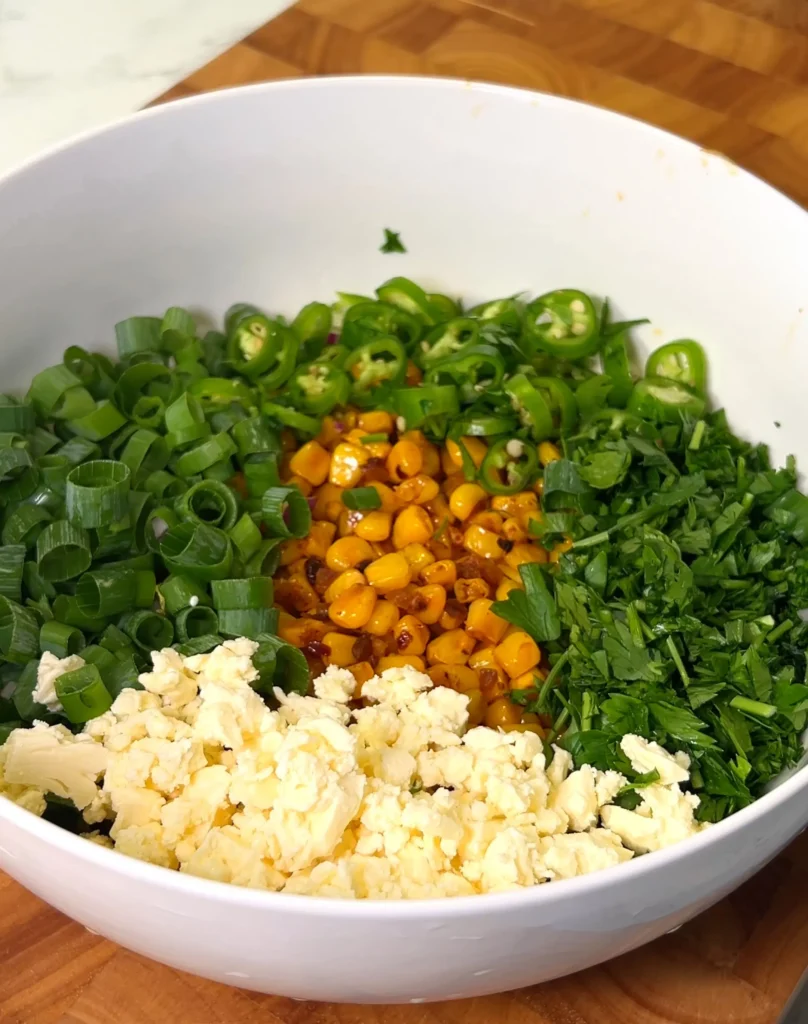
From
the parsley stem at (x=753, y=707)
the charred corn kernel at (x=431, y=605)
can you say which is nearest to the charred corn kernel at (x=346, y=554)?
the charred corn kernel at (x=431, y=605)

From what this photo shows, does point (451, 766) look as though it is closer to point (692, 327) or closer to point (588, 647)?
point (588, 647)

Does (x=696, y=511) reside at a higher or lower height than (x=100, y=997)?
higher

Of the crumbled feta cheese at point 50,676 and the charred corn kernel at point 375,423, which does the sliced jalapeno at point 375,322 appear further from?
the crumbled feta cheese at point 50,676

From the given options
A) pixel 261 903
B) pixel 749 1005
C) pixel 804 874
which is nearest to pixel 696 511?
pixel 804 874

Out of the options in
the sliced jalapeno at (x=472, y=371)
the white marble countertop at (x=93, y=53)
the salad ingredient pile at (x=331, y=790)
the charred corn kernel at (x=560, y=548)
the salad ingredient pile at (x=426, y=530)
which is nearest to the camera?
the salad ingredient pile at (x=331, y=790)

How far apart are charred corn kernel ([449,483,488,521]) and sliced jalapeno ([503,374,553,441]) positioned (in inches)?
5.2

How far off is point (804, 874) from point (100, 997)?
755 millimetres

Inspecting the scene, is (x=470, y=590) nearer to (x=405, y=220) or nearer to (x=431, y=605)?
(x=431, y=605)

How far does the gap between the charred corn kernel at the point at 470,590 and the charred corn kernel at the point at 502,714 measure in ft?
0.51

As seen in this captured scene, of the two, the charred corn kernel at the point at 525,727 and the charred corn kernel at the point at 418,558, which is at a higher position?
the charred corn kernel at the point at 418,558

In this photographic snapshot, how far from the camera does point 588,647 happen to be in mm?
1234

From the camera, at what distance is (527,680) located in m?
1.28

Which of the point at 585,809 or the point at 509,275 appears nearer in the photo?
the point at 585,809

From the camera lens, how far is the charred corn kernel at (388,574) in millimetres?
1360
